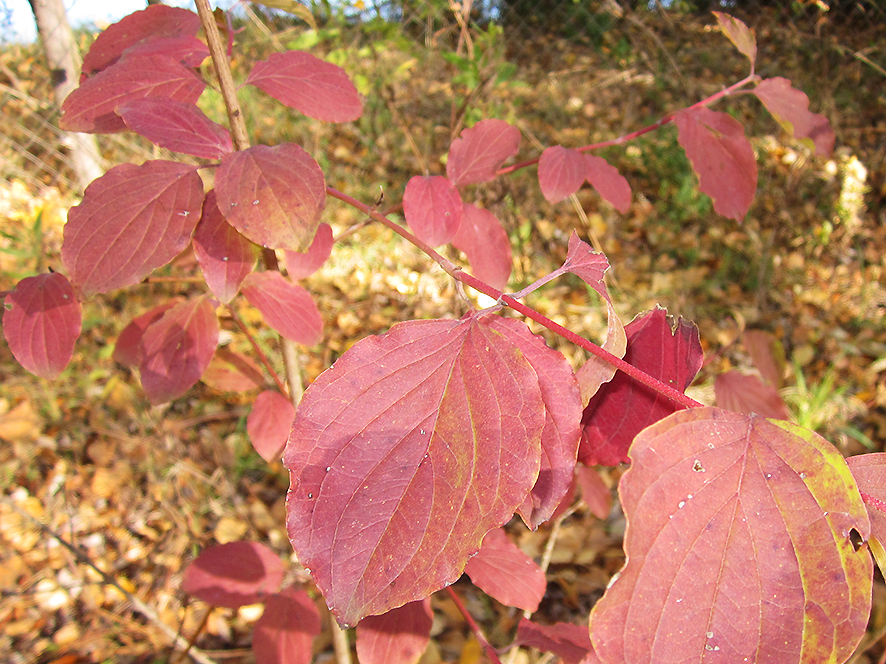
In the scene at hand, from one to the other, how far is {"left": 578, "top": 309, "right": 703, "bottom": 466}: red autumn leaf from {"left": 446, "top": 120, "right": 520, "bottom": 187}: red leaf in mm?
359

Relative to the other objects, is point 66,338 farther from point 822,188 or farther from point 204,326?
point 822,188

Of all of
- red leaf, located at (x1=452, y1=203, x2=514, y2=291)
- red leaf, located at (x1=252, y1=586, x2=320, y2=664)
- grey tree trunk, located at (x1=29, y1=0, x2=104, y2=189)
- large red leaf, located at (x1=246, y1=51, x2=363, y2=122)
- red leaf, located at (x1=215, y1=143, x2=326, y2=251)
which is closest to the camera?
red leaf, located at (x1=215, y1=143, x2=326, y2=251)

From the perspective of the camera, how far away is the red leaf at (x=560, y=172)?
33.0 inches

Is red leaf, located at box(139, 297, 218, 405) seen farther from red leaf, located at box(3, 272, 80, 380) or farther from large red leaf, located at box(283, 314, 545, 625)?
large red leaf, located at box(283, 314, 545, 625)

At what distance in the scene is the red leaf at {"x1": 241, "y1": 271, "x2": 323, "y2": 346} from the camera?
2.70 feet

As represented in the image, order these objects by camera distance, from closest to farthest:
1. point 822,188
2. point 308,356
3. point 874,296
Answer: point 308,356
point 874,296
point 822,188

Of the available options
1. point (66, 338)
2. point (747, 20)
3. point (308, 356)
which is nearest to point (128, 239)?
point (66, 338)

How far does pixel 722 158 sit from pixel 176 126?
735 millimetres

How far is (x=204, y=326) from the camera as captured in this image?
873 mm

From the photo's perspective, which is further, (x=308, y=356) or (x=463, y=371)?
(x=308, y=356)

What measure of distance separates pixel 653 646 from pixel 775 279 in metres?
3.26

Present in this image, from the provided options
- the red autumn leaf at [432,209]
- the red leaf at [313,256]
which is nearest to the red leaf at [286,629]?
the red leaf at [313,256]

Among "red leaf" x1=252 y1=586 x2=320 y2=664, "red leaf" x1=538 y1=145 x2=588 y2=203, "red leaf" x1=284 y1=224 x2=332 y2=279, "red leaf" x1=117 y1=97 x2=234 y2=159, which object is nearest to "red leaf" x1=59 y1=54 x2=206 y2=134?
"red leaf" x1=117 y1=97 x2=234 y2=159

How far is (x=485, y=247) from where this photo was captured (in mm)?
810
